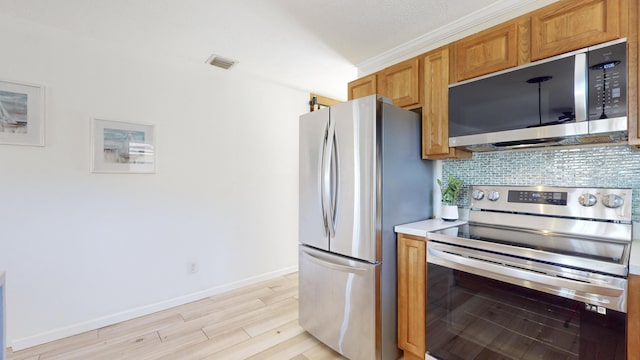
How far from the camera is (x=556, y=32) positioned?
59.8 inches

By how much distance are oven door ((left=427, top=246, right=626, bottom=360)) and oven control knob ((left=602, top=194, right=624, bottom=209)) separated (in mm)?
650

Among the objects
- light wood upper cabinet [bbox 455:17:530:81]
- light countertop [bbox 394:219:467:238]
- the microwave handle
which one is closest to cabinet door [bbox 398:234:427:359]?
light countertop [bbox 394:219:467:238]

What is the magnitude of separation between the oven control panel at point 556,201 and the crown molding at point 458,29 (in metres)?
1.13

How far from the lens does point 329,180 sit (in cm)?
197

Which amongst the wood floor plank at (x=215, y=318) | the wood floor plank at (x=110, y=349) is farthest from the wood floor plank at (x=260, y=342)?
the wood floor plank at (x=110, y=349)

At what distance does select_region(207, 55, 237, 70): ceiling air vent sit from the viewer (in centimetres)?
272

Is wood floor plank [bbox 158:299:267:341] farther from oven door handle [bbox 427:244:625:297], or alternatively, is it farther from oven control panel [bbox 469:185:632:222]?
oven control panel [bbox 469:185:632:222]

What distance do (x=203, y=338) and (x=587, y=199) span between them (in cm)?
272

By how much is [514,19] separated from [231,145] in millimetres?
2662

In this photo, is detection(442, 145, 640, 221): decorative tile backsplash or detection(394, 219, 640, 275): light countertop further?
detection(442, 145, 640, 221): decorative tile backsplash

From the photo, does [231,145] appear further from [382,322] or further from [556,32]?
[556,32]

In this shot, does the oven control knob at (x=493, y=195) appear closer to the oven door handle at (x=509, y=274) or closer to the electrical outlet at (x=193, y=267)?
the oven door handle at (x=509, y=274)

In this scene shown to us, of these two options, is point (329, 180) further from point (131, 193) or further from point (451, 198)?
point (131, 193)

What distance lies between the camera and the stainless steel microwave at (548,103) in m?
1.34
